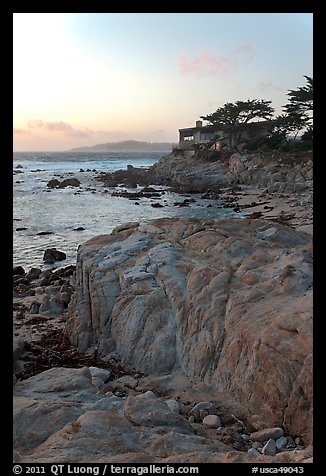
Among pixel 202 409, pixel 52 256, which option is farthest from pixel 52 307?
pixel 202 409

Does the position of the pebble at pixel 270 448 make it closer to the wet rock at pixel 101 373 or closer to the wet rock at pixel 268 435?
the wet rock at pixel 268 435

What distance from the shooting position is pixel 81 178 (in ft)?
205

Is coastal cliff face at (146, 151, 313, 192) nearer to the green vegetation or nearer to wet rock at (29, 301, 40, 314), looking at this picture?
the green vegetation

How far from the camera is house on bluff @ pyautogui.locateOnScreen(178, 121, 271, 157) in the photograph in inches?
1921

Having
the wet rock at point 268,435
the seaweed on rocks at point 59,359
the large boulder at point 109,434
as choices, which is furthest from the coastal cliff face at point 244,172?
the large boulder at point 109,434

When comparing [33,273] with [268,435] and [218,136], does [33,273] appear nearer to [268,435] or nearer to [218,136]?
[268,435]

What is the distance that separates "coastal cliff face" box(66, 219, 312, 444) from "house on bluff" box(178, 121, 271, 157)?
39.5 metres

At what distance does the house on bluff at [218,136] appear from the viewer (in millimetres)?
48791

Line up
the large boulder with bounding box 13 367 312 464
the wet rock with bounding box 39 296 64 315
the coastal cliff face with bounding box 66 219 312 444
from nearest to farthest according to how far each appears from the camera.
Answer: the large boulder with bounding box 13 367 312 464 → the coastal cliff face with bounding box 66 219 312 444 → the wet rock with bounding box 39 296 64 315

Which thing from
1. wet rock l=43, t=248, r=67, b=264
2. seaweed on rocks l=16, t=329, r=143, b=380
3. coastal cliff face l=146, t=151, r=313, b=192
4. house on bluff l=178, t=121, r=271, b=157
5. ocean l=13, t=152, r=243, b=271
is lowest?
seaweed on rocks l=16, t=329, r=143, b=380

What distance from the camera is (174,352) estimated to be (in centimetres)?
739

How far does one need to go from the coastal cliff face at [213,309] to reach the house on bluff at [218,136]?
129 ft

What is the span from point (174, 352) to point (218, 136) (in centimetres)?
4770

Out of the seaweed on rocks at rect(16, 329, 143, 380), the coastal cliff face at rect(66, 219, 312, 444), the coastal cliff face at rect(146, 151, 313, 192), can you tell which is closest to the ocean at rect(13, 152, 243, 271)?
the coastal cliff face at rect(146, 151, 313, 192)
